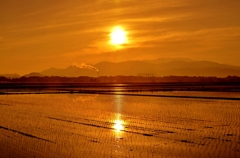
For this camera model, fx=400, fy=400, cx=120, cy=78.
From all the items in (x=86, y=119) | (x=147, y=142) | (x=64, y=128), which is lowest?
(x=147, y=142)

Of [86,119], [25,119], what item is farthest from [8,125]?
[86,119]

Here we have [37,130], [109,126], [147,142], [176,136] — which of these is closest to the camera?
[147,142]

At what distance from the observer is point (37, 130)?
816 inches

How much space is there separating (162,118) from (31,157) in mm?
13387

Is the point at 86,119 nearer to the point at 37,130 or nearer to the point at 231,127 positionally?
the point at 37,130

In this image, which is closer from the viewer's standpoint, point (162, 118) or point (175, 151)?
point (175, 151)

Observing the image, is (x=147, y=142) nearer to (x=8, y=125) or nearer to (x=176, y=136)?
(x=176, y=136)

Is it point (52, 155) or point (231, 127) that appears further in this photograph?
point (231, 127)

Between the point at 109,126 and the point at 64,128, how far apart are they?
249 centimetres

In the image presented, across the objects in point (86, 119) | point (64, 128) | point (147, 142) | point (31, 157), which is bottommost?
point (31, 157)

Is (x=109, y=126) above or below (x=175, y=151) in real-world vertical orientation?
above

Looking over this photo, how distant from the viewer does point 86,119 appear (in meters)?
25.7

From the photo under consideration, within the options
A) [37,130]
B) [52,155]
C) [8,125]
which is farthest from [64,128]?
[52,155]

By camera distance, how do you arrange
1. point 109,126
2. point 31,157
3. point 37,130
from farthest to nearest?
point 109,126 → point 37,130 → point 31,157
